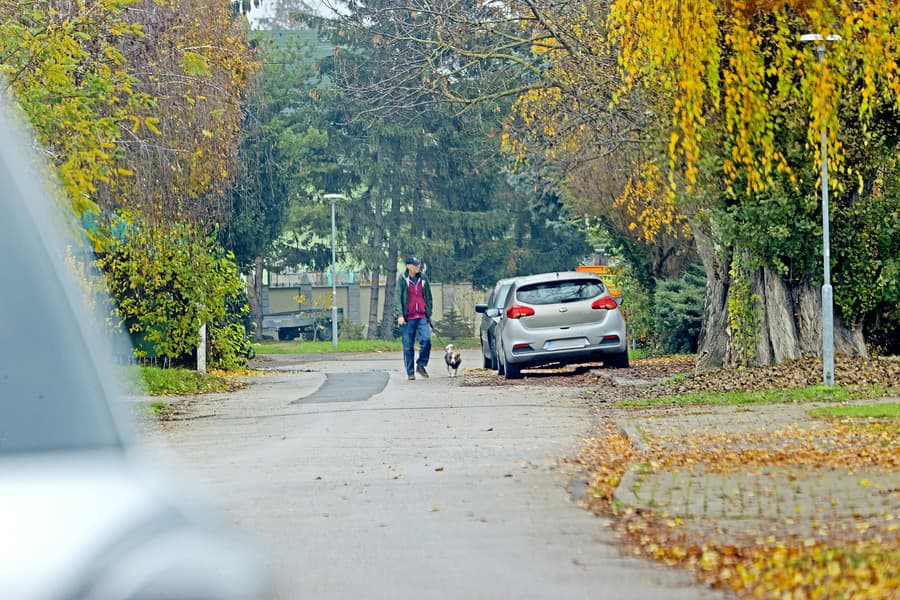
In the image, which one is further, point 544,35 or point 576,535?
point 544,35

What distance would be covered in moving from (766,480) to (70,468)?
26.8ft

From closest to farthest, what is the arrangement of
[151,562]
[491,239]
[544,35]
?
[151,562]
[544,35]
[491,239]

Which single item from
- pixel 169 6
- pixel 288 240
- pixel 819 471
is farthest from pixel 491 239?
pixel 819 471

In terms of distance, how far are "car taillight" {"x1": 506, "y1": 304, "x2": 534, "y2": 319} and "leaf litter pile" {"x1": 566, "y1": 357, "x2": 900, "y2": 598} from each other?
7963mm

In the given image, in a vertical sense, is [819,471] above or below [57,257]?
below

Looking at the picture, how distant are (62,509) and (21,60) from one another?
12.2 meters

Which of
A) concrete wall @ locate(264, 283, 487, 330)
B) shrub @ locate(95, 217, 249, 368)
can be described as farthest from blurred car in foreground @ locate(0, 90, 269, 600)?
concrete wall @ locate(264, 283, 487, 330)

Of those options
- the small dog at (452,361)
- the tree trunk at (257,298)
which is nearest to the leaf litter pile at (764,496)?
the small dog at (452,361)

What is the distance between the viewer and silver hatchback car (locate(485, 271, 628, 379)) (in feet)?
74.8

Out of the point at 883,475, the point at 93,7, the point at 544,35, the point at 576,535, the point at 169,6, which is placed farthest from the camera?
the point at 544,35

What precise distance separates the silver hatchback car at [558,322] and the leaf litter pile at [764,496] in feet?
22.2

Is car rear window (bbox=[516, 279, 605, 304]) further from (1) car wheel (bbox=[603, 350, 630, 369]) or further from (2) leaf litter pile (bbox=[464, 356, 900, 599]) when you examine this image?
(2) leaf litter pile (bbox=[464, 356, 900, 599])

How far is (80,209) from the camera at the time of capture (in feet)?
39.7

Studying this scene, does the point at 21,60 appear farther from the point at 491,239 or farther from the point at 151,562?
the point at 491,239
